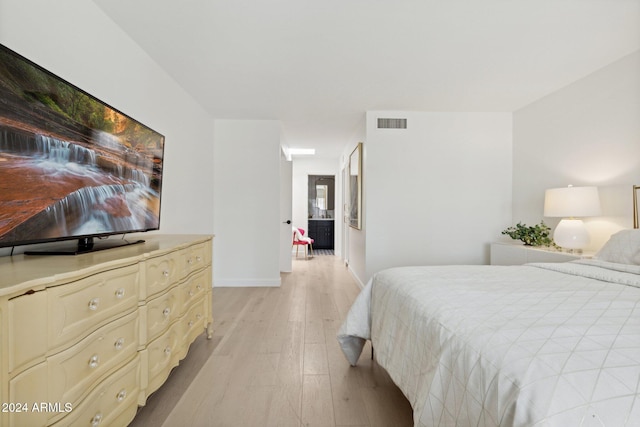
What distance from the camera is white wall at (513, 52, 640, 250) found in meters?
2.57

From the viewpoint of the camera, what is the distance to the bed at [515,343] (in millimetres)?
672

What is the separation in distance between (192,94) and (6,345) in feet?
10.5

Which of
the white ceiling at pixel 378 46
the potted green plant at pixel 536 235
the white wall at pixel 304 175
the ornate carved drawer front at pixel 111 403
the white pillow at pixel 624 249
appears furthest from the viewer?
the white wall at pixel 304 175

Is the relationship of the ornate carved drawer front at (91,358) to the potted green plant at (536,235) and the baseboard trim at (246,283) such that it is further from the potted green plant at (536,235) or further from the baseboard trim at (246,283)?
the potted green plant at (536,235)

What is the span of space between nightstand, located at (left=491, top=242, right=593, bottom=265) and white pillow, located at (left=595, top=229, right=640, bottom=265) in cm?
54

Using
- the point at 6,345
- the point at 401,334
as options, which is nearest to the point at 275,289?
the point at 401,334

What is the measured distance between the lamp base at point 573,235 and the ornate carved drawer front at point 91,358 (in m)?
3.40

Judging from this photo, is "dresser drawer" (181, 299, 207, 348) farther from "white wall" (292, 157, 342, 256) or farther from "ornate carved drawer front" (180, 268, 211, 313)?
"white wall" (292, 157, 342, 256)

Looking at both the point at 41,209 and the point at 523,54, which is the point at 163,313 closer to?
the point at 41,209

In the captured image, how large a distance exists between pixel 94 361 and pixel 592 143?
160 inches

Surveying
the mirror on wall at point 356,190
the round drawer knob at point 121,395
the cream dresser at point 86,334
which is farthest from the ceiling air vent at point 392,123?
the round drawer knob at point 121,395

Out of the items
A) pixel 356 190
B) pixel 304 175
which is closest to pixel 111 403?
pixel 356 190

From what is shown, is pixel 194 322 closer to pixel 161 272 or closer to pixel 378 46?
pixel 161 272

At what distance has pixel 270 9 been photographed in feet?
6.51
